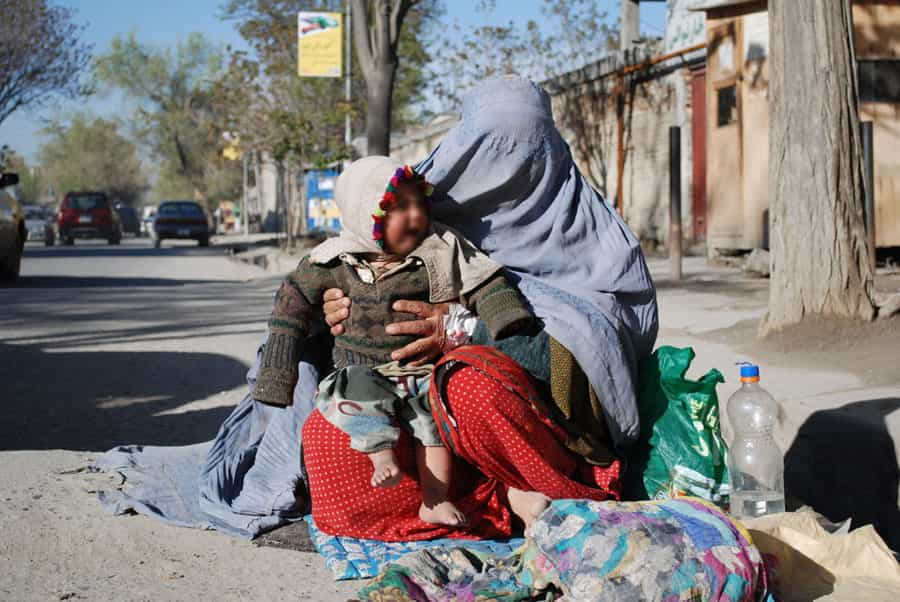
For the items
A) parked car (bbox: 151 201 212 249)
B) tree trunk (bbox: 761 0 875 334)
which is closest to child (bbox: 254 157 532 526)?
tree trunk (bbox: 761 0 875 334)

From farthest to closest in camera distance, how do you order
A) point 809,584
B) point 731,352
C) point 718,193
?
1. point 718,193
2. point 731,352
3. point 809,584

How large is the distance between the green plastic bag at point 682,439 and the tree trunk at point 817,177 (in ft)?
9.04

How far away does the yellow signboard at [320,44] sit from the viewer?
21688 mm

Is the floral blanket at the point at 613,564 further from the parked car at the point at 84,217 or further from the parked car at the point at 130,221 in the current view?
the parked car at the point at 130,221

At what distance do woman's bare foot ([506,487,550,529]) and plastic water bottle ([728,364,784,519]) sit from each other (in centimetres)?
61

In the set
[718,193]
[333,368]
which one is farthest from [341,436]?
[718,193]

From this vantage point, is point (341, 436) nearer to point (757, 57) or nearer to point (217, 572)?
point (217, 572)

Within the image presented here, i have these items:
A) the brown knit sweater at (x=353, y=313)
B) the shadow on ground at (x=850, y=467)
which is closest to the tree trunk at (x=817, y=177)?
the shadow on ground at (x=850, y=467)

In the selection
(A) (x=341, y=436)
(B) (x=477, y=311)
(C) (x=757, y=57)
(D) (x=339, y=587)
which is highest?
(C) (x=757, y=57)

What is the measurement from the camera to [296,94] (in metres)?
32.4

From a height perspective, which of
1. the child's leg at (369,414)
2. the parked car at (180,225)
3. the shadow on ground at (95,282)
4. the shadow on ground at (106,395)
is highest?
the parked car at (180,225)

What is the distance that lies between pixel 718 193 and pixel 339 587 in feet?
37.8

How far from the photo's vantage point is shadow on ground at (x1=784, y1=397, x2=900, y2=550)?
379 cm

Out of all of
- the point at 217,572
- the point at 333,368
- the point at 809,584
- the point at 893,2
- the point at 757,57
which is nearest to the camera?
the point at 809,584
